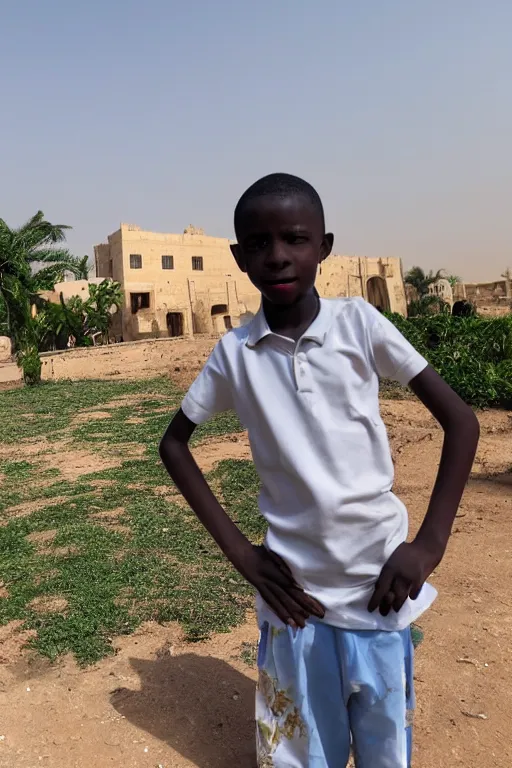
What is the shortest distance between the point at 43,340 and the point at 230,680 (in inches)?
888

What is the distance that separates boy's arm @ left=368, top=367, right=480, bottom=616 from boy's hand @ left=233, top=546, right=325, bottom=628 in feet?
0.47

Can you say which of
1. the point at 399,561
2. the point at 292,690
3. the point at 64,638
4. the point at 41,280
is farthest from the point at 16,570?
the point at 41,280

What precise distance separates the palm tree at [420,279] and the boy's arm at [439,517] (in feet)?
114

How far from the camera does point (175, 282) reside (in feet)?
88.7

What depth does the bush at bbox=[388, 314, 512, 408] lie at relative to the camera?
1016 cm

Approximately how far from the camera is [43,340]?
23.7 meters

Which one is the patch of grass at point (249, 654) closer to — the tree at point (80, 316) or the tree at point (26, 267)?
the tree at point (26, 267)

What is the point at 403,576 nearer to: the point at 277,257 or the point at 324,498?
the point at 324,498

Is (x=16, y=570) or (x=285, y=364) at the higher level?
(x=285, y=364)

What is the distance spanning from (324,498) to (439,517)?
241 millimetres

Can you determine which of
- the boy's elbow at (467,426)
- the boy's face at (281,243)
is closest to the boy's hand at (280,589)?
the boy's elbow at (467,426)

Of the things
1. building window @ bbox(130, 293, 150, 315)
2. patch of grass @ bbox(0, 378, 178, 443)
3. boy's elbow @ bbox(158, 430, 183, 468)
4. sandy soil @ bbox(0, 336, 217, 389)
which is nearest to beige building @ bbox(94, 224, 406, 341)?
building window @ bbox(130, 293, 150, 315)

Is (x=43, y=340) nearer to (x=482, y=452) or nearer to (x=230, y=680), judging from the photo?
(x=482, y=452)

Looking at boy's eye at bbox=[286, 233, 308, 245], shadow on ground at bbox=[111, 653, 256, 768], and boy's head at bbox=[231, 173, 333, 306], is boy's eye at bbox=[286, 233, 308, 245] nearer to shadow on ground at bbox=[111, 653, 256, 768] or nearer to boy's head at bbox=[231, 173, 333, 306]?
boy's head at bbox=[231, 173, 333, 306]
